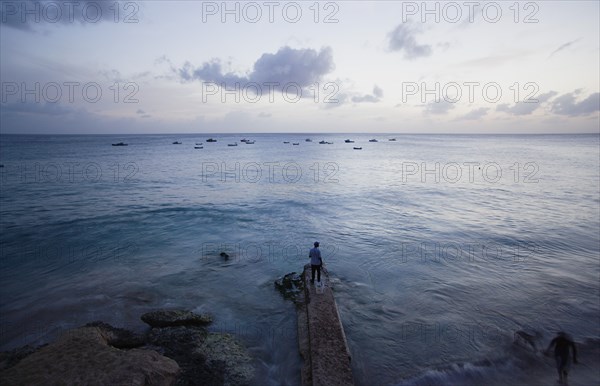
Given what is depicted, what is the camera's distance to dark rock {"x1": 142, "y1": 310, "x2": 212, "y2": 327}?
10320mm

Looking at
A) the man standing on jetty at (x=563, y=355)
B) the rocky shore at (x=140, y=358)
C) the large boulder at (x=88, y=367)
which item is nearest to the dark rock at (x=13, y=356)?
the rocky shore at (x=140, y=358)

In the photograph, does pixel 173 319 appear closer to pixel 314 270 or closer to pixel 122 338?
pixel 122 338

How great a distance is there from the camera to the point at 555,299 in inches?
505

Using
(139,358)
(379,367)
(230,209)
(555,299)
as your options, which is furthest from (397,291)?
(230,209)

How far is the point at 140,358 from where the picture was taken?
24.8 ft

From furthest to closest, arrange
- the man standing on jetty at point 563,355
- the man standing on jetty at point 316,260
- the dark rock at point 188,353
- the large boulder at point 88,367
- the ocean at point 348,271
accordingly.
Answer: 1. the man standing on jetty at point 316,260
2. the ocean at point 348,271
3. the man standing on jetty at point 563,355
4. the dark rock at point 188,353
5. the large boulder at point 88,367

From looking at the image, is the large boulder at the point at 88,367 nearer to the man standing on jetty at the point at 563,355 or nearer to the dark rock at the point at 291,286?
the dark rock at the point at 291,286

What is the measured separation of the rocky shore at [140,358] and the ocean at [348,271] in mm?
850

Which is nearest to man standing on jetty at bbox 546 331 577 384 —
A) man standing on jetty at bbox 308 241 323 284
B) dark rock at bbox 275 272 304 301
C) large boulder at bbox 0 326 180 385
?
man standing on jetty at bbox 308 241 323 284

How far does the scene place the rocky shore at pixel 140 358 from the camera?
6891 millimetres

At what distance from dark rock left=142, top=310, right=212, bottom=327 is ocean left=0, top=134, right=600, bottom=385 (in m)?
0.56

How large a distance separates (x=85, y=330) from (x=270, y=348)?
524 cm

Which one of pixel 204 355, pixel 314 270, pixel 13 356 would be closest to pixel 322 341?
pixel 204 355

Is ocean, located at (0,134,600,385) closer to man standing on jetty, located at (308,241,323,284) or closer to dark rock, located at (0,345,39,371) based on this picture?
dark rock, located at (0,345,39,371)
